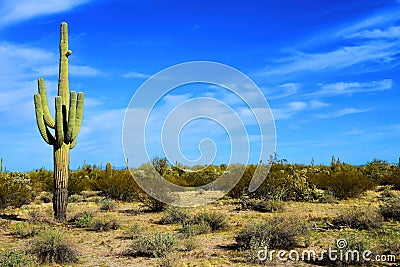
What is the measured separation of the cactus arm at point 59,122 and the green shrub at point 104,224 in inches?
126

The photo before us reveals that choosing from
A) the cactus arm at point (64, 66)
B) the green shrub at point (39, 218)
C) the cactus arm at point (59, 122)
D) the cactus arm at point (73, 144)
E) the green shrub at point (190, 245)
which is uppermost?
the cactus arm at point (64, 66)

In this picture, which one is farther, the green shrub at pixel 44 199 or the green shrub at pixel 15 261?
the green shrub at pixel 44 199

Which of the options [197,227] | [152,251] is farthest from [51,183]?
[152,251]

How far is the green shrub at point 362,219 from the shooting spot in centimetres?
1147

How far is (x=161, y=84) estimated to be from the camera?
1411 centimetres

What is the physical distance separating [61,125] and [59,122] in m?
0.13

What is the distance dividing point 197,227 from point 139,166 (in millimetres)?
14328

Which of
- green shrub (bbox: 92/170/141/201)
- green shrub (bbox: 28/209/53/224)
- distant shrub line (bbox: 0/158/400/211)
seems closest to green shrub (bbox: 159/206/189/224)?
distant shrub line (bbox: 0/158/400/211)

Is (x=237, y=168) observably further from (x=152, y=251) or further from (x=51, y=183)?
(x=152, y=251)

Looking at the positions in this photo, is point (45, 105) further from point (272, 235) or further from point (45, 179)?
point (45, 179)

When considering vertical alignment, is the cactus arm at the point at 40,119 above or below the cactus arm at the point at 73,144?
above

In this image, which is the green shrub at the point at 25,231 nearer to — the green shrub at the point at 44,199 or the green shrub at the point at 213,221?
the green shrub at the point at 213,221

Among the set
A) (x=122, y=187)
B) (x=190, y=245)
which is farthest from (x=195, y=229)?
(x=122, y=187)

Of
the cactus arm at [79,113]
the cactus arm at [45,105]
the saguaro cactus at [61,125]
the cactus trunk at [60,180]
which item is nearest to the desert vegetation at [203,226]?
the cactus trunk at [60,180]
